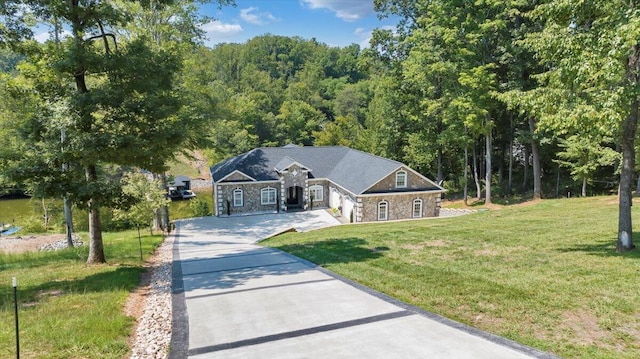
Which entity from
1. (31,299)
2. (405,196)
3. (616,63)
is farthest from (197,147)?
(616,63)

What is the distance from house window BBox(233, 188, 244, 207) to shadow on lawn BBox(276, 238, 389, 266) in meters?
15.0

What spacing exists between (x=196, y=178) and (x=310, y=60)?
67.1 meters

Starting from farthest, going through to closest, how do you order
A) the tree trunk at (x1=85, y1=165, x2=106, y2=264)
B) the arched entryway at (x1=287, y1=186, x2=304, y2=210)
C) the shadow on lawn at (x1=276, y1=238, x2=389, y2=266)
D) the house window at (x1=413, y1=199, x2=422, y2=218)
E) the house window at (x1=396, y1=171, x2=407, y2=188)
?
the arched entryway at (x1=287, y1=186, x2=304, y2=210) → the house window at (x1=413, y1=199, x2=422, y2=218) → the house window at (x1=396, y1=171, x2=407, y2=188) → the shadow on lawn at (x1=276, y1=238, x2=389, y2=266) → the tree trunk at (x1=85, y1=165, x2=106, y2=264)

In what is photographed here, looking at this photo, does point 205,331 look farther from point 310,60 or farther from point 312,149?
point 310,60

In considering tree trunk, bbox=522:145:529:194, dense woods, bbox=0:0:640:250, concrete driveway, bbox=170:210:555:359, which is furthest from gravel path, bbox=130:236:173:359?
tree trunk, bbox=522:145:529:194

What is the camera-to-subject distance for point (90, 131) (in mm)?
10469

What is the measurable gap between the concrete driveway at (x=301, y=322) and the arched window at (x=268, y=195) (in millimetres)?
18429

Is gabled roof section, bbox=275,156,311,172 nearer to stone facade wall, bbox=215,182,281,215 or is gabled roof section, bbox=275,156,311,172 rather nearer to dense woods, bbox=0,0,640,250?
stone facade wall, bbox=215,182,281,215

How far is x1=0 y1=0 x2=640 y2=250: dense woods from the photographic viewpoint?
8773mm

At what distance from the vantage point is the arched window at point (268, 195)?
97.7ft

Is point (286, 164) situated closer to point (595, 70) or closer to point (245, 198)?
point (245, 198)

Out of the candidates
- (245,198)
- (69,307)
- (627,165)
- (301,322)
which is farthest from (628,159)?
(245,198)

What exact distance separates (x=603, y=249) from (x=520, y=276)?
3408 millimetres

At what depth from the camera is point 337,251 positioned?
12.9m
